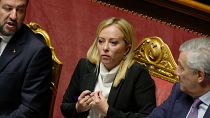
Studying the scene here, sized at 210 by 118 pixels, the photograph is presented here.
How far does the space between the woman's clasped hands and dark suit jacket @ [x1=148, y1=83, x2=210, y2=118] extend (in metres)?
0.30

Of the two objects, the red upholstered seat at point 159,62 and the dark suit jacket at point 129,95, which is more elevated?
the red upholstered seat at point 159,62

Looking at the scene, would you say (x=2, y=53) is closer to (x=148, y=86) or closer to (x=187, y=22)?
(x=148, y=86)

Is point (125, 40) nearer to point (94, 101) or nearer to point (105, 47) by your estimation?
point (105, 47)

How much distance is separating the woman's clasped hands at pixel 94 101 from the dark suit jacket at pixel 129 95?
0.04m

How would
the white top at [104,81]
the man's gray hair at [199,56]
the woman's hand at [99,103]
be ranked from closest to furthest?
the man's gray hair at [199,56] → the woman's hand at [99,103] → the white top at [104,81]

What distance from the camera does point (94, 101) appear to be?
2.51 metres

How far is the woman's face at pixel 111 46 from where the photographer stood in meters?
2.60

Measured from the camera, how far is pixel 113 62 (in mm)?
2615

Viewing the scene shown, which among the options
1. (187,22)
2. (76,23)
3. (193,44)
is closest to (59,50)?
(76,23)

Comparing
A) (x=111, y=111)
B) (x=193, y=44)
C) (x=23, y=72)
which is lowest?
(x=111, y=111)

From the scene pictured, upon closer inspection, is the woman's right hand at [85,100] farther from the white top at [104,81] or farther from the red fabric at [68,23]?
the red fabric at [68,23]

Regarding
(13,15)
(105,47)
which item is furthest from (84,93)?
(13,15)

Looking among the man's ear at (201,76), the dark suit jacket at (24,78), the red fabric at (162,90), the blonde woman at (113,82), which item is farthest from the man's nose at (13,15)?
the man's ear at (201,76)

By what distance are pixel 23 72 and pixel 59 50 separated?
1.17 meters
